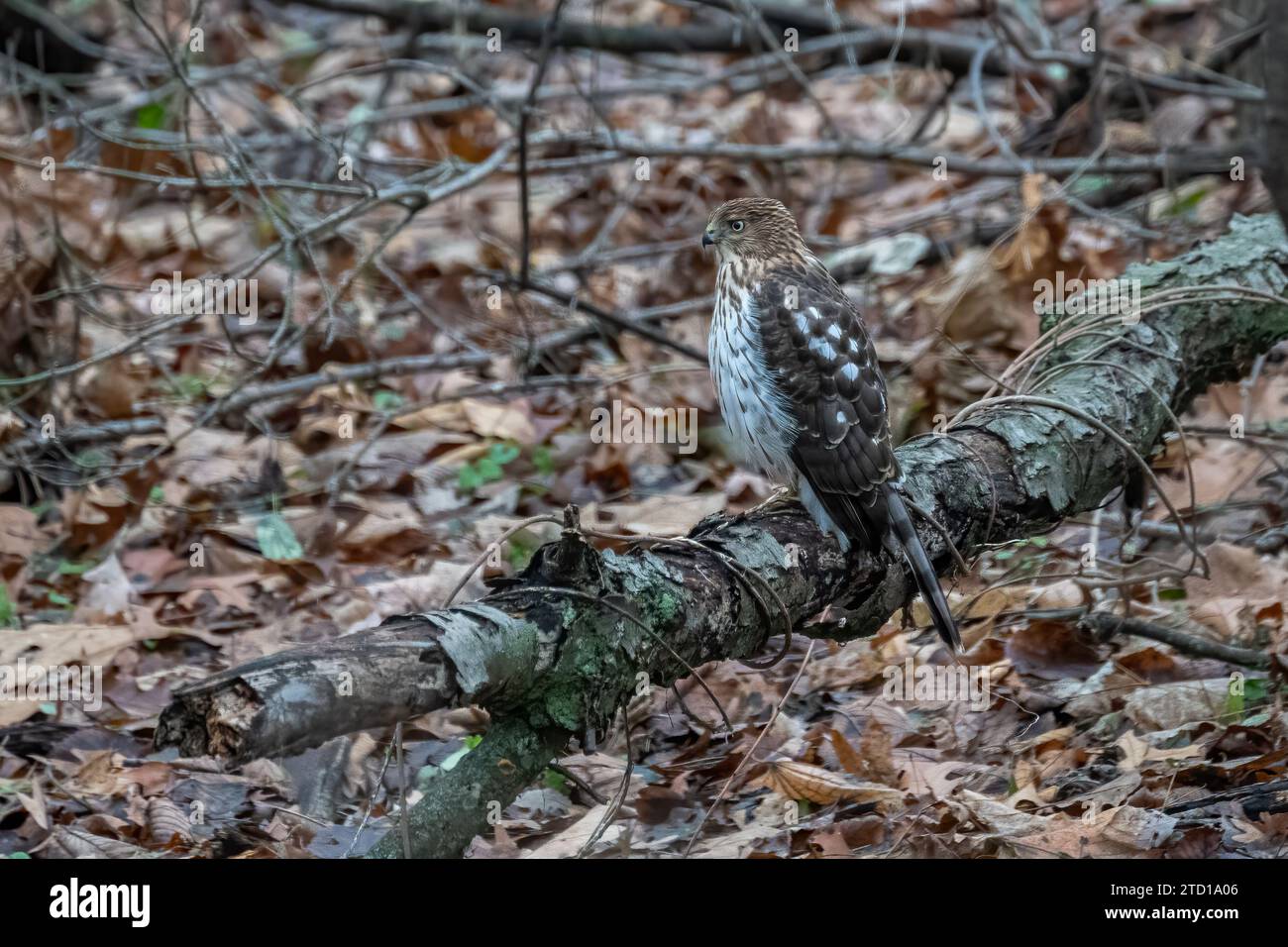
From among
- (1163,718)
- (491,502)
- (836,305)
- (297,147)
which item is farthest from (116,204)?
(1163,718)

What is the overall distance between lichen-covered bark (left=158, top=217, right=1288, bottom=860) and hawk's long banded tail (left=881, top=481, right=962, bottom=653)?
2.7 inches

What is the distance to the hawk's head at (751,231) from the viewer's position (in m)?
5.27

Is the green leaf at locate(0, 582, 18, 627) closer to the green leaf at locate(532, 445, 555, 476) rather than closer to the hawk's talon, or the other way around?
the green leaf at locate(532, 445, 555, 476)

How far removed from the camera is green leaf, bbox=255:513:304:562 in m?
6.27

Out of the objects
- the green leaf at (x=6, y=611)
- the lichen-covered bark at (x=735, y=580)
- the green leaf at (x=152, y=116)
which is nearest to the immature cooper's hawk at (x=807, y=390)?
the lichen-covered bark at (x=735, y=580)

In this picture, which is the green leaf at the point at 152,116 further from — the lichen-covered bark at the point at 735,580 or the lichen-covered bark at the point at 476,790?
the lichen-covered bark at the point at 476,790

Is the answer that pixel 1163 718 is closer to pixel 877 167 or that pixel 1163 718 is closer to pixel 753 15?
pixel 753 15

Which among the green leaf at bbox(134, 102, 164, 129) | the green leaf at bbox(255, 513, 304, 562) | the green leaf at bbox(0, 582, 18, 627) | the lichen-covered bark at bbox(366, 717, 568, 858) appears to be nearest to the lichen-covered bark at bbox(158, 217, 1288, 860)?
the lichen-covered bark at bbox(366, 717, 568, 858)

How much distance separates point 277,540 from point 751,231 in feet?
8.43

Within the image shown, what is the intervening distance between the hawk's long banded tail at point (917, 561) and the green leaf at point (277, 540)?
2968mm

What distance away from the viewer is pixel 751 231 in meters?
5.30

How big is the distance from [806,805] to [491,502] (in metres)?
2.79

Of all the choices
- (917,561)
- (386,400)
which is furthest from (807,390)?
(386,400)

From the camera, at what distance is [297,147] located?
9039 mm
